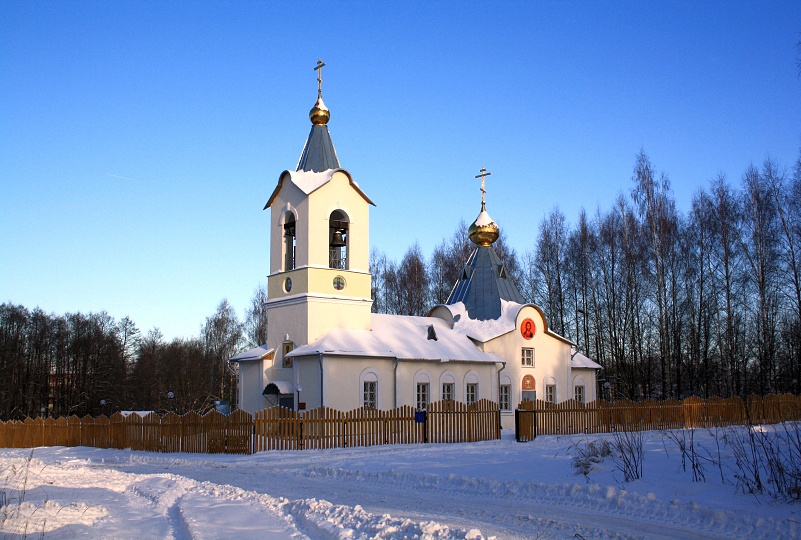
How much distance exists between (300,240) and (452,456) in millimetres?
12682

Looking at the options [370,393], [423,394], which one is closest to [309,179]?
[370,393]

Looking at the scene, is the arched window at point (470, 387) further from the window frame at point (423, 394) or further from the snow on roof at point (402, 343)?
the window frame at point (423, 394)

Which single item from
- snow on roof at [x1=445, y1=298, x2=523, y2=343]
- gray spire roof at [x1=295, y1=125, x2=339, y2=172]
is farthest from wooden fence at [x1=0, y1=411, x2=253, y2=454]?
snow on roof at [x1=445, y1=298, x2=523, y2=343]

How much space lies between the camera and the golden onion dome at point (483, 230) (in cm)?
3509

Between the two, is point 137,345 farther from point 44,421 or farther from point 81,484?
point 81,484

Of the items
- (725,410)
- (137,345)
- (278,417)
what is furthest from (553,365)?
(137,345)

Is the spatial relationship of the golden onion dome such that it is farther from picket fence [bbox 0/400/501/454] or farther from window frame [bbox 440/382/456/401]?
picket fence [bbox 0/400/501/454]

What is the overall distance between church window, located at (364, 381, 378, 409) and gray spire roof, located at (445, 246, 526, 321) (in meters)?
8.02

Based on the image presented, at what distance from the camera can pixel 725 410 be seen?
91.2ft

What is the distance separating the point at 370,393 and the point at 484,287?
30.9 feet

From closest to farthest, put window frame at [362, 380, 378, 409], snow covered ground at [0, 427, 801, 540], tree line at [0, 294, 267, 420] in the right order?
snow covered ground at [0, 427, 801, 540] < window frame at [362, 380, 378, 409] < tree line at [0, 294, 267, 420]

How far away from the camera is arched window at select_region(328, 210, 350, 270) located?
27.4 meters

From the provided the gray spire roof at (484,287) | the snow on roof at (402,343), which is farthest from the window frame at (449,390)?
the gray spire roof at (484,287)

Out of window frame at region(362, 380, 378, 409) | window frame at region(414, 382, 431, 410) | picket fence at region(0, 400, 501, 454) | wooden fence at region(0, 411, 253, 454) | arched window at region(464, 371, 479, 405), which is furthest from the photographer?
arched window at region(464, 371, 479, 405)
